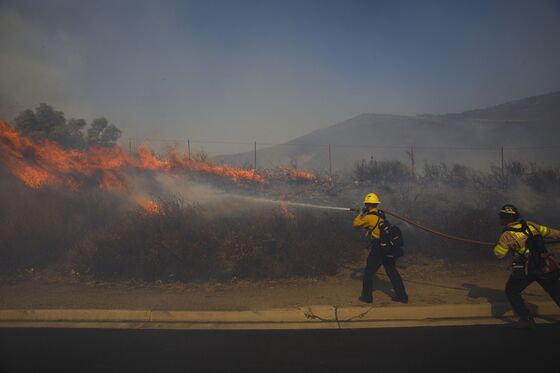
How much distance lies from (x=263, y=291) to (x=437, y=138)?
29546 mm

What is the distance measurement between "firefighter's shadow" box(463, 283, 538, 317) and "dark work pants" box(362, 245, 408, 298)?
127 cm

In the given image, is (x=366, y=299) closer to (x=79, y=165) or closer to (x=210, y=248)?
(x=210, y=248)

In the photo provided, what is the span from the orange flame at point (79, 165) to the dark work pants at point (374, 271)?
29.0 ft

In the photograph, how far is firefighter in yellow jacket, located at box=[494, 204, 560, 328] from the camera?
5336 millimetres

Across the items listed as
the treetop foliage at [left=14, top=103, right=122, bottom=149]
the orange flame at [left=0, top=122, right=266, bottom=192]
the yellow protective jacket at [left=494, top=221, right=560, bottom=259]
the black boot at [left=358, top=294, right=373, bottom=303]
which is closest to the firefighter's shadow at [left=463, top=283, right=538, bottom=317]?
the yellow protective jacket at [left=494, top=221, right=560, bottom=259]

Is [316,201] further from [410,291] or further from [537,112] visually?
[537,112]

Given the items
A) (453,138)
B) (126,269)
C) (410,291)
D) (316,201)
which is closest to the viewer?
(410,291)

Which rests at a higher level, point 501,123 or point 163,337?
point 501,123

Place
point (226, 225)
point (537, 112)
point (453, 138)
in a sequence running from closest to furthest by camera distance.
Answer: point (226, 225), point (453, 138), point (537, 112)

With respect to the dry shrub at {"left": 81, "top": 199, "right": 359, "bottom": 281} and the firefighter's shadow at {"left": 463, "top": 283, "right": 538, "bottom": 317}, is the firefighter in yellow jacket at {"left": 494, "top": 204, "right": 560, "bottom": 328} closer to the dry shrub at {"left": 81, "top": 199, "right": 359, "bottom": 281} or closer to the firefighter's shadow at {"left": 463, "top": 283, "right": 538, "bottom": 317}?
the firefighter's shadow at {"left": 463, "top": 283, "right": 538, "bottom": 317}

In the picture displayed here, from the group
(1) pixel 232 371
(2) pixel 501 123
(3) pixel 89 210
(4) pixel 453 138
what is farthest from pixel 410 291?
(2) pixel 501 123

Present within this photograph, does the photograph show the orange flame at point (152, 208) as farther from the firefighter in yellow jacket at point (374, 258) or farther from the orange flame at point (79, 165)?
the firefighter in yellow jacket at point (374, 258)

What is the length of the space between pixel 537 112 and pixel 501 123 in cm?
475

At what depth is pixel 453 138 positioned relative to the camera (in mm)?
33188
